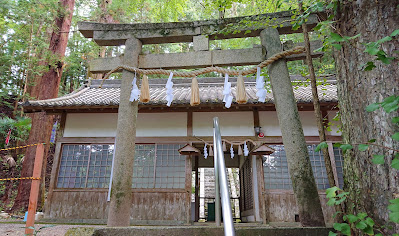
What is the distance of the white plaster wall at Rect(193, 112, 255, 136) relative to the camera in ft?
25.8

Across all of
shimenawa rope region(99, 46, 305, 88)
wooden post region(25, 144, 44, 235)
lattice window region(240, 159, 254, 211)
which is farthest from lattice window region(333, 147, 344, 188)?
wooden post region(25, 144, 44, 235)

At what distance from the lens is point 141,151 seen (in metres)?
7.95

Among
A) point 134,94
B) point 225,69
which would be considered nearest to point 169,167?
point 134,94

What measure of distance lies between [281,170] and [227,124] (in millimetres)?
2159

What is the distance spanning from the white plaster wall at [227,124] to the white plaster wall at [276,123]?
0.37 meters

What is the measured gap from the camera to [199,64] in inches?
204

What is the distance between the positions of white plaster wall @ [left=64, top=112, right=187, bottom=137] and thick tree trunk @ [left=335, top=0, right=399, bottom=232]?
5.89 meters

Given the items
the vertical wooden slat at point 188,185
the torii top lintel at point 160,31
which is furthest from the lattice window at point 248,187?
the torii top lintel at point 160,31

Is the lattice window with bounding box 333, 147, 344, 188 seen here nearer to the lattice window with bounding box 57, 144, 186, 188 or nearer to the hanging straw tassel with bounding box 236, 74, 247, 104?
the lattice window with bounding box 57, 144, 186, 188

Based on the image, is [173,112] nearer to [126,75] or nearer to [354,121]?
[126,75]

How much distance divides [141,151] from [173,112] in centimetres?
160

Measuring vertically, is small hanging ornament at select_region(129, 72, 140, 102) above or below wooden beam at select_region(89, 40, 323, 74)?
below

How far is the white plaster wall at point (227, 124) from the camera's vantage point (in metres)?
7.87

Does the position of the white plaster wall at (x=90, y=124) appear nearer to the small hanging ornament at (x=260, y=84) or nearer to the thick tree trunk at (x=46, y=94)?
the thick tree trunk at (x=46, y=94)
